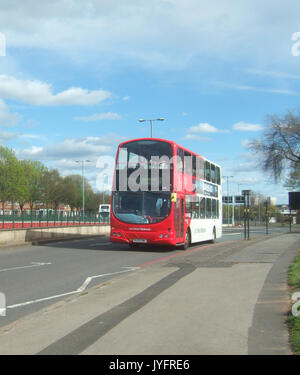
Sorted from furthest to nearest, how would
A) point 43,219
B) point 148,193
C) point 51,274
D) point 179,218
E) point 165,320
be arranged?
point 43,219, point 179,218, point 148,193, point 51,274, point 165,320

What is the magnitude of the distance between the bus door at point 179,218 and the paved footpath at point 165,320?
8760 millimetres

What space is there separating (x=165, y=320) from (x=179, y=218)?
13.7 m

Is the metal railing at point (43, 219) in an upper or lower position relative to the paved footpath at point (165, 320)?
upper

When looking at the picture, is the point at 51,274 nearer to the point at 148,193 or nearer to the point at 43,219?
the point at 148,193

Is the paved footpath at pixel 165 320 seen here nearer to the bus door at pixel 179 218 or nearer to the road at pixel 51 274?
the road at pixel 51 274

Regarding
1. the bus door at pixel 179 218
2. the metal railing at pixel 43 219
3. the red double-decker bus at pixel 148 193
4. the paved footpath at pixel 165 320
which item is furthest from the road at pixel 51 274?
the metal railing at pixel 43 219

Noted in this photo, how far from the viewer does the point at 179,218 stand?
66.9ft

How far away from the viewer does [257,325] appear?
6.42 metres

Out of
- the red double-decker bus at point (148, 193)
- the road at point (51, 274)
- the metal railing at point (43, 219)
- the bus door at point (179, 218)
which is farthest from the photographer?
the metal railing at point (43, 219)

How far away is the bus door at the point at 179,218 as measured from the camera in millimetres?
19938

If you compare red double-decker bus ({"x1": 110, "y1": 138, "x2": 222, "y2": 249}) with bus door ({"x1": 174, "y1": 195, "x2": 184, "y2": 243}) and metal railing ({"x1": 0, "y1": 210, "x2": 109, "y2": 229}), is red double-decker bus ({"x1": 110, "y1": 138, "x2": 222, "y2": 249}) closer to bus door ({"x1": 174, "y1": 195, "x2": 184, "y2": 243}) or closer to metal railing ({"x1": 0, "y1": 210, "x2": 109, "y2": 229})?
bus door ({"x1": 174, "y1": 195, "x2": 184, "y2": 243})

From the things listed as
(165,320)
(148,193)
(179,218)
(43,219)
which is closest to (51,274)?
(165,320)
